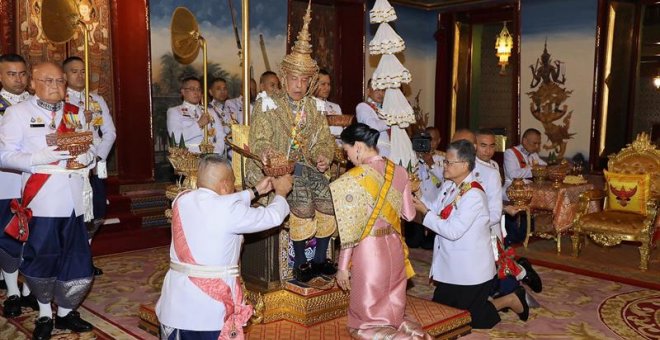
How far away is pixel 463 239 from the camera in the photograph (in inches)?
191

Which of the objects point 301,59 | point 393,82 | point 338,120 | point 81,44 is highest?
point 81,44

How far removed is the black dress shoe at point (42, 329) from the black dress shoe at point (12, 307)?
27.5 inches

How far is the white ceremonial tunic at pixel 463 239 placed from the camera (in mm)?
4746

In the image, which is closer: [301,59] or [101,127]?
[301,59]

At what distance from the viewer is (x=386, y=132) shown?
721 cm

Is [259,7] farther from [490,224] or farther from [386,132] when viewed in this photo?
[490,224]

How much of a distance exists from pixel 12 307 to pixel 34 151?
156cm

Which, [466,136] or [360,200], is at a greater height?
[466,136]

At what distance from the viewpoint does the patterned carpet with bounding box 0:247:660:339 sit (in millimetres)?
5051

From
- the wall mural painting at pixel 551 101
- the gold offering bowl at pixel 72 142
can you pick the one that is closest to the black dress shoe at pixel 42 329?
the gold offering bowl at pixel 72 142

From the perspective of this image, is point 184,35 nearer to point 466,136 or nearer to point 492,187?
point 466,136

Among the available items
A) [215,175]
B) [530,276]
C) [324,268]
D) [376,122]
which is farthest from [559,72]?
[215,175]

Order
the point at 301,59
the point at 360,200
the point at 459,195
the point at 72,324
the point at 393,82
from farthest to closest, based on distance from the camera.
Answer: the point at 393,82 → the point at 72,324 → the point at 459,195 → the point at 301,59 → the point at 360,200

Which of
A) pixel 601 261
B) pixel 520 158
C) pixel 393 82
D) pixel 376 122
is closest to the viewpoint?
pixel 393 82
